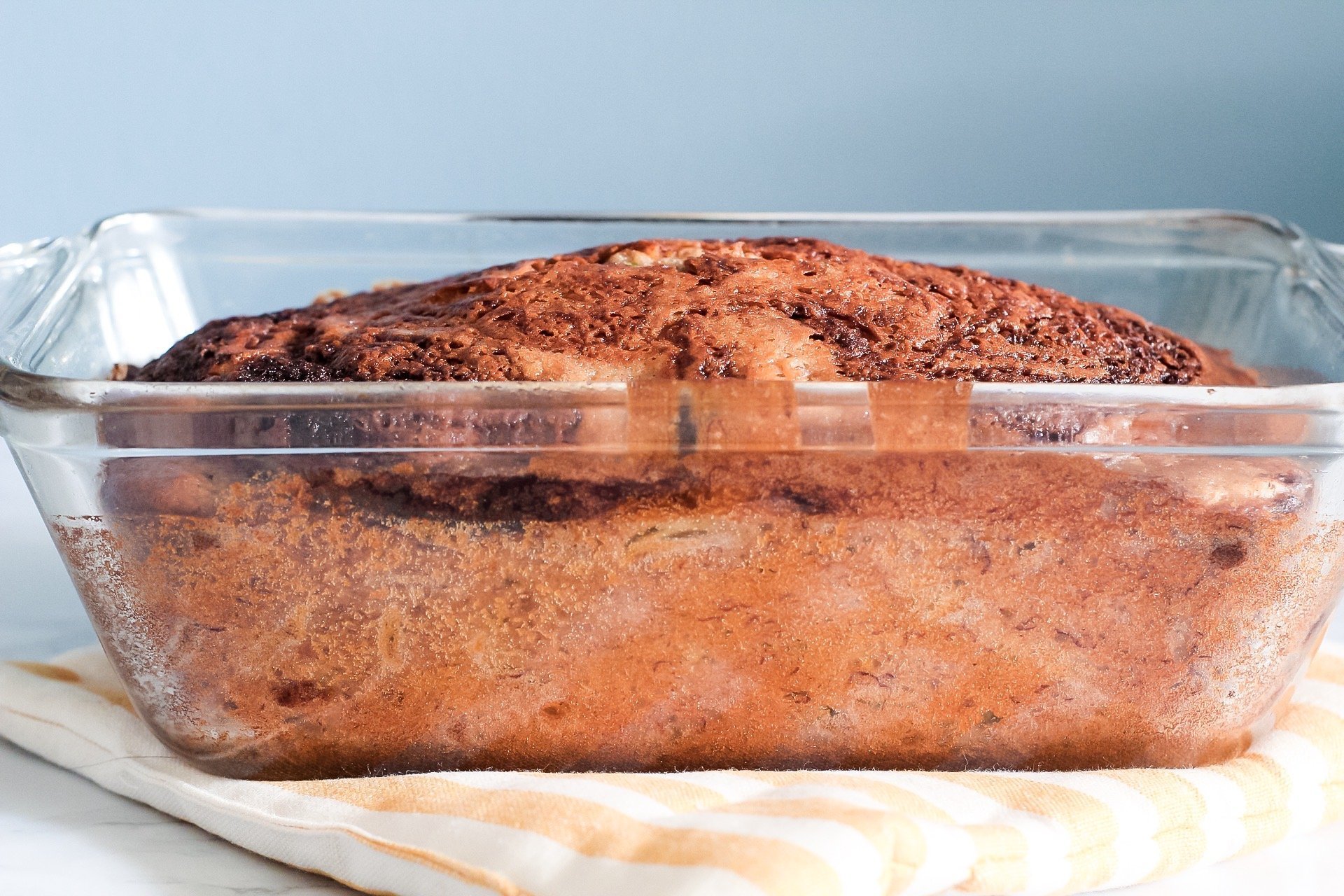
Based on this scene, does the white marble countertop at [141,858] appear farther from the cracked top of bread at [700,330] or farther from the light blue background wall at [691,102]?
the light blue background wall at [691,102]

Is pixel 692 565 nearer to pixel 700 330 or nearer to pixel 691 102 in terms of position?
pixel 700 330

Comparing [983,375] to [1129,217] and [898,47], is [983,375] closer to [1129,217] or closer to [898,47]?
[1129,217]

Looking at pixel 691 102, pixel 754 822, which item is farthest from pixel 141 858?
pixel 691 102

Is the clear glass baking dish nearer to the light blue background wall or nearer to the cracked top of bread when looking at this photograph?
the cracked top of bread

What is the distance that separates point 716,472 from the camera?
0.88 meters

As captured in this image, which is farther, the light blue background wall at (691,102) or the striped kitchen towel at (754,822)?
the light blue background wall at (691,102)

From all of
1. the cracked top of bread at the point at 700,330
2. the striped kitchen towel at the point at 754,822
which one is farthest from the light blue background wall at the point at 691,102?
the striped kitchen towel at the point at 754,822

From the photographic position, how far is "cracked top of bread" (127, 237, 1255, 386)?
989mm

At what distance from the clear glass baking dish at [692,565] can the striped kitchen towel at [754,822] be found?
1.8 inches

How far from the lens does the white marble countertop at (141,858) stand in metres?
0.90

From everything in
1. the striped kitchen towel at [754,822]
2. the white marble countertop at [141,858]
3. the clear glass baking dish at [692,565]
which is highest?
the clear glass baking dish at [692,565]

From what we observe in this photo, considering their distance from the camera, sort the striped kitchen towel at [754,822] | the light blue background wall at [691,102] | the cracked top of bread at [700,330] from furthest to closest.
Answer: the light blue background wall at [691,102] < the cracked top of bread at [700,330] < the striped kitchen towel at [754,822]

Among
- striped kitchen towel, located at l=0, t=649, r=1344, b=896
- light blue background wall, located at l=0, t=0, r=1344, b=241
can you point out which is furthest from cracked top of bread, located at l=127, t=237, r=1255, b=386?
light blue background wall, located at l=0, t=0, r=1344, b=241

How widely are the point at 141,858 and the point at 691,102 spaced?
209 centimetres
